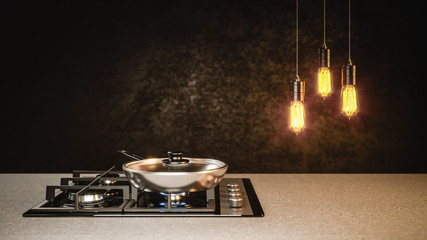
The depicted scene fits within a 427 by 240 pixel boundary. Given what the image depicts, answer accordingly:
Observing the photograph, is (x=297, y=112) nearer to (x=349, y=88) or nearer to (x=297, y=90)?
(x=297, y=90)

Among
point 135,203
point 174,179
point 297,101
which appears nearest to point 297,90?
point 297,101

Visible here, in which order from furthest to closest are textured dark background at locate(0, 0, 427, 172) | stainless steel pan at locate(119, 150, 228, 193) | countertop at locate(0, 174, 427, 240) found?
textured dark background at locate(0, 0, 427, 172) → stainless steel pan at locate(119, 150, 228, 193) → countertop at locate(0, 174, 427, 240)

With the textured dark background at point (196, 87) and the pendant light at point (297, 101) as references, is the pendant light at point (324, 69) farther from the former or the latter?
the textured dark background at point (196, 87)

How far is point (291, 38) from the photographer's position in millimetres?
1917

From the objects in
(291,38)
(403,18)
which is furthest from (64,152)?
(403,18)

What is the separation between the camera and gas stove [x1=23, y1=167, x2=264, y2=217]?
1.14 m

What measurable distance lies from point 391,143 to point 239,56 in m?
0.83

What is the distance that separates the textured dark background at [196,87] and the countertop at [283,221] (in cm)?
41

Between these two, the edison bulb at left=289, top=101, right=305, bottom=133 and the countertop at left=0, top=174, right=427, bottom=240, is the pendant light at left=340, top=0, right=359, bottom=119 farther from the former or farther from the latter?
the countertop at left=0, top=174, right=427, bottom=240

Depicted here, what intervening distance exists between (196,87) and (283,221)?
984 millimetres

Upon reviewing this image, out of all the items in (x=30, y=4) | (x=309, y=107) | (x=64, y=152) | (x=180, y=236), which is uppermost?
(x=30, y=4)

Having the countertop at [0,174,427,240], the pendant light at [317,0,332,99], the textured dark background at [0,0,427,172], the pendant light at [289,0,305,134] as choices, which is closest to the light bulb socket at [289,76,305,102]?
the pendant light at [289,0,305,134]

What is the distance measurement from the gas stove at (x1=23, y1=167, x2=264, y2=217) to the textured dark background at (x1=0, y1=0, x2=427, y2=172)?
1.87 feet

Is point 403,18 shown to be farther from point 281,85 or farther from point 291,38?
point 281,85
